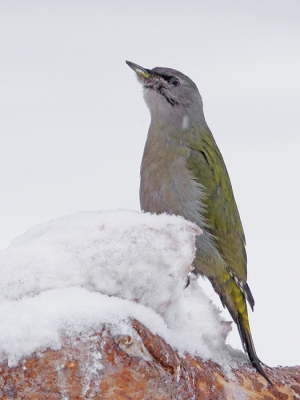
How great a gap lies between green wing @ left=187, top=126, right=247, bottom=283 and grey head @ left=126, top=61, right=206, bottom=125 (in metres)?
0.43

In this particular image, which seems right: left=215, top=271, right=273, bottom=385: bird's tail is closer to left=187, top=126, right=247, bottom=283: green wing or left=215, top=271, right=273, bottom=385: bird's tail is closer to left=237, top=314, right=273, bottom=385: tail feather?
left=237, top=314, right=273, bottom=385: tail feather

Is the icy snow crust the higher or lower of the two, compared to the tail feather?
higher

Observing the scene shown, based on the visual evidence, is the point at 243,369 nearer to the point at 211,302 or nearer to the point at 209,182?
the point at 211,302

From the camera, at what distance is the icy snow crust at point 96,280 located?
3.15m

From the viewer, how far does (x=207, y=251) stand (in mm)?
5625

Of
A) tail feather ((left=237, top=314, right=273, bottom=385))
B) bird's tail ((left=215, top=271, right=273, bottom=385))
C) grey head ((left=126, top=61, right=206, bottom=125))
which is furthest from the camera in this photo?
grey head ((left=126, top=61, right=206, bottom=125))

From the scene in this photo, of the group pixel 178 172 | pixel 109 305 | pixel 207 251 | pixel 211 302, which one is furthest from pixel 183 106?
pixel 109 305

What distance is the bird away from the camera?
5.54 m

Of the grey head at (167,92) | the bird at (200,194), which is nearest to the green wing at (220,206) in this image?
the bird at (200,194)

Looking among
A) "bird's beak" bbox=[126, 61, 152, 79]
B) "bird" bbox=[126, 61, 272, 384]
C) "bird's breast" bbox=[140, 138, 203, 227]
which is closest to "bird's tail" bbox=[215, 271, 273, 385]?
"bird" bbox=[126, 61, 272, 384]

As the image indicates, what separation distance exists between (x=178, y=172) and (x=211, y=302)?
1.61 metres

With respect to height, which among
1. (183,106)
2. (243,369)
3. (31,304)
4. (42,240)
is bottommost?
(243,369)

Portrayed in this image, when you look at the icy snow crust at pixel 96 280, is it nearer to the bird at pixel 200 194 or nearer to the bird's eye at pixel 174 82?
the bird at pixel 200 194

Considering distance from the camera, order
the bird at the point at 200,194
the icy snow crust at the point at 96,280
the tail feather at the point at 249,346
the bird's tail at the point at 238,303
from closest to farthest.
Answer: the icy snow crust at the point at 96,280 < the tail feather at the point at 249,346 < the bird's tail at the point at 238,303 < the bird at the point at 200,194
